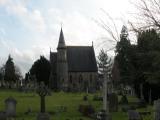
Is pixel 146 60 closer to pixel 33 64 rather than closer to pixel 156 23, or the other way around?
pixel 156 23

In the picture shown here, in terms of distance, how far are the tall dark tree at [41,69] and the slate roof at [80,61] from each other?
18.4 ft

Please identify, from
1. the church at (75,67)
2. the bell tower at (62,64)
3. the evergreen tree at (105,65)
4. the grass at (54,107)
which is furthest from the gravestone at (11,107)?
the church at (75,67)

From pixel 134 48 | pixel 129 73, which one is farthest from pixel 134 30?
pixel 129 73

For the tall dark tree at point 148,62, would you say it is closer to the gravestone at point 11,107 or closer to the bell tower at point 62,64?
the gravestone at point 11,107

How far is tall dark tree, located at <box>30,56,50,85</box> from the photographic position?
99.4m

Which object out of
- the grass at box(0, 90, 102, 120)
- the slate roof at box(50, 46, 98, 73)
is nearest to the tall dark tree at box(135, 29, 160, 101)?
the grass at box(0, 90, 102, 120)

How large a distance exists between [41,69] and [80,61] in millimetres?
9873

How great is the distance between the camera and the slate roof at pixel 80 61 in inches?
3996

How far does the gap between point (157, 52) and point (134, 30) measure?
2636mm

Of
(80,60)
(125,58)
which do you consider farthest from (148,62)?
(80,60)

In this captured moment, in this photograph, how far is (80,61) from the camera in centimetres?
10144

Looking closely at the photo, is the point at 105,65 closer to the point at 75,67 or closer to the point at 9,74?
the point at 75,67

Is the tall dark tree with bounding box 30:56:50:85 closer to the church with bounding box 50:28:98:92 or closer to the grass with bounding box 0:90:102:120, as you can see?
the church with bounding box 50:28:98:92

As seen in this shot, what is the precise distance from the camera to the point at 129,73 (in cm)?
4159
